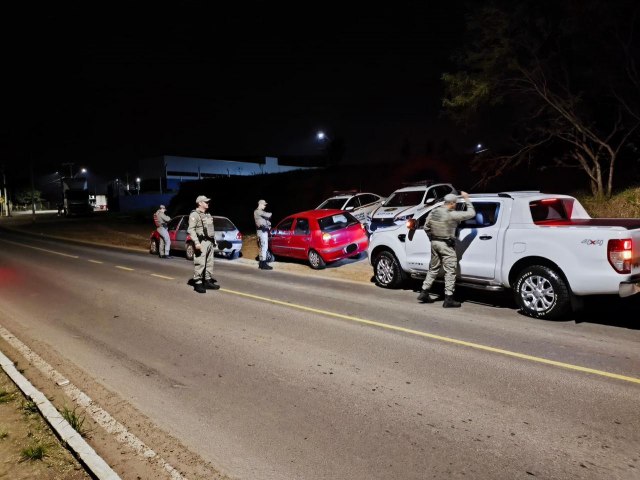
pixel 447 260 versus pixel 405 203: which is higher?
pixel 405 203

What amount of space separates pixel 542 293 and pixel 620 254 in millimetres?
1242

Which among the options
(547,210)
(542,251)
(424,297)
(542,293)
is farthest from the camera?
(424,297)

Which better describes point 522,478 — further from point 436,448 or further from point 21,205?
point 21,205

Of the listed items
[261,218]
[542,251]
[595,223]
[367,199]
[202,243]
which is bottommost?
[202,243]

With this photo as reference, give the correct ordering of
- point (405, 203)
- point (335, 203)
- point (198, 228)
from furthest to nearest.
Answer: point (335, 203) → point (405, 203) → point (198, 228)

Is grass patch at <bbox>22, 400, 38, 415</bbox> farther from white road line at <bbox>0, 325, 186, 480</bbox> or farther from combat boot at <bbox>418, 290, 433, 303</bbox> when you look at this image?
combat boot at <bbox>418, 290, 433, 303</bbox>

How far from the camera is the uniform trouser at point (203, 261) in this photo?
10.4 metres

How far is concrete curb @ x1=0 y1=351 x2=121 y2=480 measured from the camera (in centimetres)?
344

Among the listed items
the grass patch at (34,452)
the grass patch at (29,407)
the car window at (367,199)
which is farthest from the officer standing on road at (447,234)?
the car window at (367,199)

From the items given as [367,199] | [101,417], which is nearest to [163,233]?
[367,199]

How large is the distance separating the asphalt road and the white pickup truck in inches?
19.9

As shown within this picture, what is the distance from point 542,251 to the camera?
7.01 metres

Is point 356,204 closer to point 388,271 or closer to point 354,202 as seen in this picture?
point 354,202

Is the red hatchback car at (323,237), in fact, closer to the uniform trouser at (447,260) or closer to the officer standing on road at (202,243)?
the officer standing on road at (202,243)
